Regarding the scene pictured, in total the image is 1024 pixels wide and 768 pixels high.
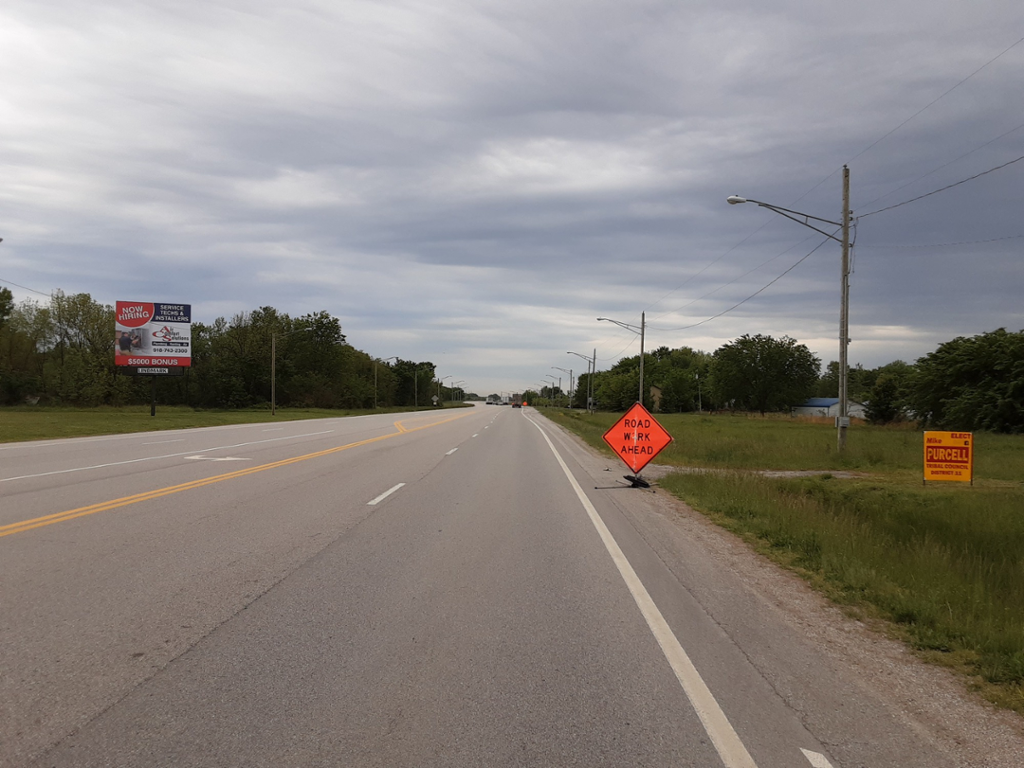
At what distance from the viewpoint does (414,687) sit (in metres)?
4.58

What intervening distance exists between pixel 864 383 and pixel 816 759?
A: 598 ft

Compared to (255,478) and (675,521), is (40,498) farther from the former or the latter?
(675,521)

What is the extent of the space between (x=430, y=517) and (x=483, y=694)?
22.2 ft

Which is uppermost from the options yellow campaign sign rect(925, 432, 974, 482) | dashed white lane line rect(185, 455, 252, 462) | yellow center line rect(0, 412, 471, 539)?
yellow campaign sign rect(925, 432, 974, 482)

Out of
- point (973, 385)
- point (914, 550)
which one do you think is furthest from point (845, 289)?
point (973, 385)

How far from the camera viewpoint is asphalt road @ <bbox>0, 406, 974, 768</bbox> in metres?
3.88

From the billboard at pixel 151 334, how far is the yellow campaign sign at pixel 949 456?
46.3 metres

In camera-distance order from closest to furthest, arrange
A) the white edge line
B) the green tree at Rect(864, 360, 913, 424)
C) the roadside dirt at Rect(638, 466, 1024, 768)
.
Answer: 1. the white edge line
2. the roadside dirt at Rect(638, 466, 1024, 768)
3. the green tree at Rect(864, 360, 913, 424)

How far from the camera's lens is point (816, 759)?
381cm

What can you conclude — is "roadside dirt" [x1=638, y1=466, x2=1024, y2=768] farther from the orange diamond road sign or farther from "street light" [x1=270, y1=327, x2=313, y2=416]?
"street light" [x1=270, y1=327, x2=313, y2=416]

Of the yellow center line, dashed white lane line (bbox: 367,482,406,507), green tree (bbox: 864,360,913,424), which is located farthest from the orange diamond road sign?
green tree (bbox: 864,360,913,424)

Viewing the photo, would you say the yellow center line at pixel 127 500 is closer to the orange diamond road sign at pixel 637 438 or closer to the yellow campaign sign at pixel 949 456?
the orange diamond road sign at pixel 637 438

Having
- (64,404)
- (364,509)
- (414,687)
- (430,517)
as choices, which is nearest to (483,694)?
(414,687)

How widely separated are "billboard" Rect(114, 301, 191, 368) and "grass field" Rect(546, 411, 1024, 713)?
40009 mm
